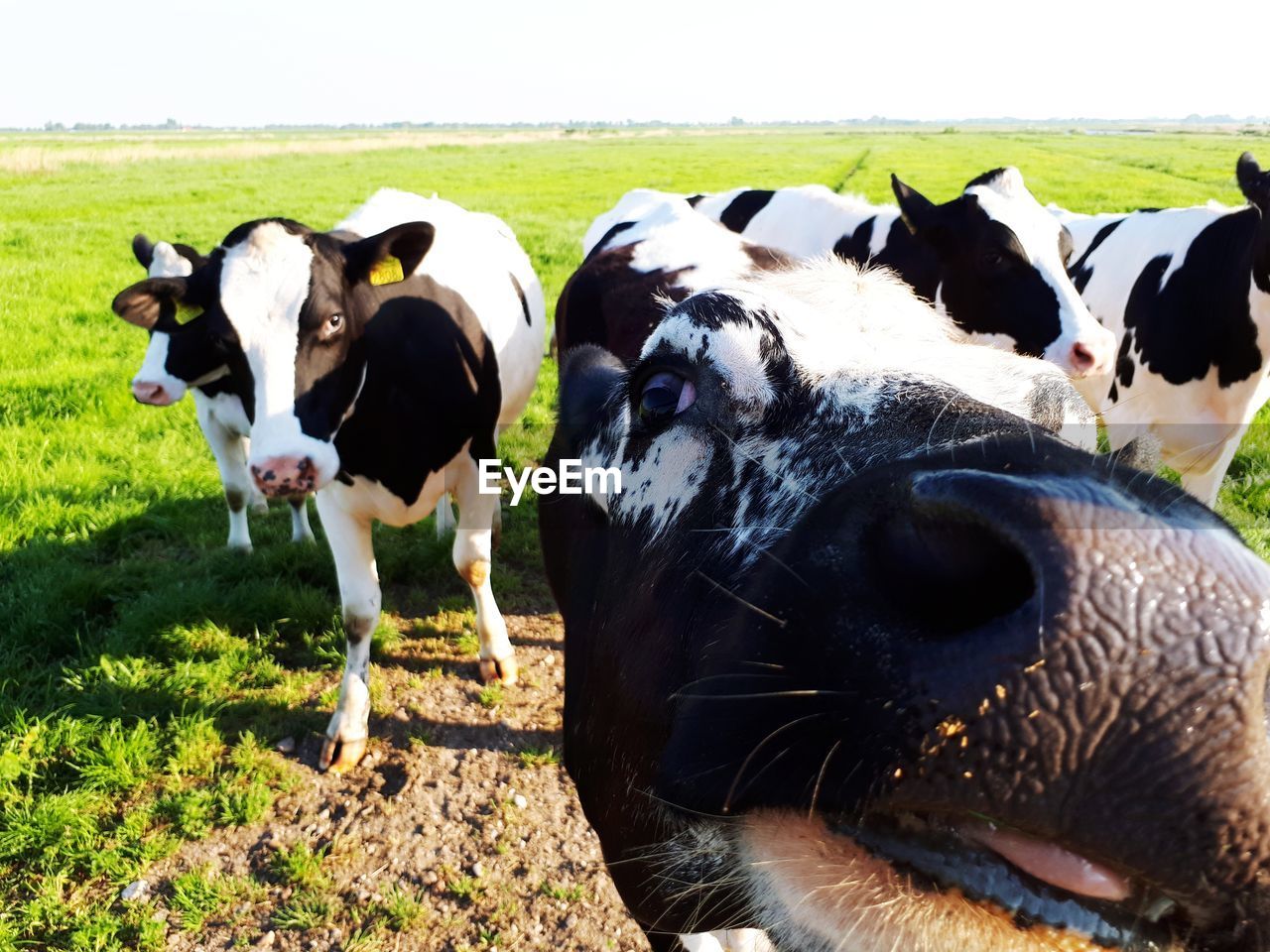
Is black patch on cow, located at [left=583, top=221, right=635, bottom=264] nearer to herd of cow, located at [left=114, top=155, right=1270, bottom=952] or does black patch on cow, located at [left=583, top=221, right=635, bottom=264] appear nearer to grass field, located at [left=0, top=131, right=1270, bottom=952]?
grass field, located at [left=0, top=131, right=1270, bottom=952]

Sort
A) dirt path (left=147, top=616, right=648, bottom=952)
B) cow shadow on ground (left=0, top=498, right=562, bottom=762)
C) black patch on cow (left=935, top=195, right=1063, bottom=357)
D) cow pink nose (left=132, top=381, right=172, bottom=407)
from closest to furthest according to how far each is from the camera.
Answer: dirt path (left=147, top=616, right=648, bottom=952)
cow shadow on ground (left=0, top=498, right=562, bottom=762)
cow pink nose (left=132, top=381, right=172, bottom=407)
black patch on cow (left=935, top=195, right=1063, bottom=357)

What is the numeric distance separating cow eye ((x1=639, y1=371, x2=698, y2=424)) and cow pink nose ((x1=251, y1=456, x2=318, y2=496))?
170cm

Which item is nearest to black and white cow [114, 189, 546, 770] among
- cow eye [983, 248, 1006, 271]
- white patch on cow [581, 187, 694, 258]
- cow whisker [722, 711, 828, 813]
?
white patch on cow [581, 187, 694, 258]

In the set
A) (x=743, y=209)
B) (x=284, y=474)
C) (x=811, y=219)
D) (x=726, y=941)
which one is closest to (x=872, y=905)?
(x=726, y=941)

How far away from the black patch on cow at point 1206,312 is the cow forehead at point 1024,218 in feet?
3.02

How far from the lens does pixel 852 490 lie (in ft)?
3.34

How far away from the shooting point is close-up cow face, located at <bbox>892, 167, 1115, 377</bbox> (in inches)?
165

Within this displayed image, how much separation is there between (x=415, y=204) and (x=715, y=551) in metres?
4.10

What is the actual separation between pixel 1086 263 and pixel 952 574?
6.30 m

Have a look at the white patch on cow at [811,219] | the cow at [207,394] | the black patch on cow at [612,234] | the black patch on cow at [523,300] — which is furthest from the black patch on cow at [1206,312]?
the cow at [207,394]

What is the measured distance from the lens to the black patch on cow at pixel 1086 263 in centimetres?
602

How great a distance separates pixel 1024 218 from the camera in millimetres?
4660

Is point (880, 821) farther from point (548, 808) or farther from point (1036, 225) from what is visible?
point (1036, 225)

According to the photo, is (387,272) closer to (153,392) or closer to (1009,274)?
(153,392)
